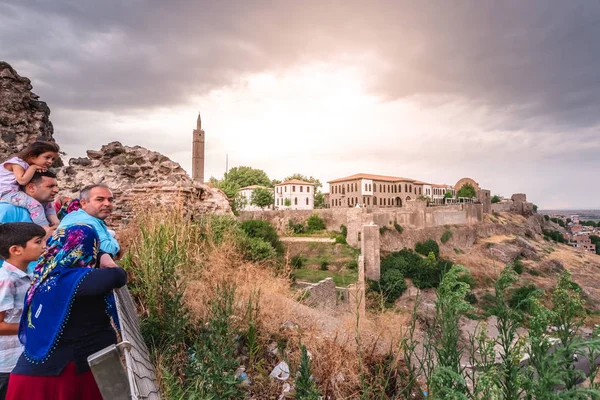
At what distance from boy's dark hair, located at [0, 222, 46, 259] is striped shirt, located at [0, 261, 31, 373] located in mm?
106

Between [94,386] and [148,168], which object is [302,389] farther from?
[148,168]

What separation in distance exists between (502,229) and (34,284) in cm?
5536

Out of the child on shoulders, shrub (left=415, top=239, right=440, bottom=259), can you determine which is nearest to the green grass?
the child on shoulders

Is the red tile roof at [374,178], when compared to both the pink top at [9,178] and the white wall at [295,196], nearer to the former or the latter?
the white wall at [295,196]

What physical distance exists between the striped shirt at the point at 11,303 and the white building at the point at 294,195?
5144cm

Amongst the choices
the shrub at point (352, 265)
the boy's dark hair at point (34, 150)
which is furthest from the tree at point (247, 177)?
the boy's dark hair at point (34, 150)

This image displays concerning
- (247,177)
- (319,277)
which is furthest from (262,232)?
(247,177)

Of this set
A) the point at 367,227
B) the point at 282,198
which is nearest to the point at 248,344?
the point at 367,227

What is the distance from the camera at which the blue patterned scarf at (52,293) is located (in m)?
1.77

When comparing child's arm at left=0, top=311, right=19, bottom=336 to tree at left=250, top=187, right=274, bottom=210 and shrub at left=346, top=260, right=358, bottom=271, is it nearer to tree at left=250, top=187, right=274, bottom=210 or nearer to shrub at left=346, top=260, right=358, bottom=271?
shrub at left=346, top=260, right=358, bottom=271

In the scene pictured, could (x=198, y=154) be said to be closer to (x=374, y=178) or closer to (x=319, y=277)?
(x=374, y=178)

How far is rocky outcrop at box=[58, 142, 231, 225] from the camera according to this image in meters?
7.22

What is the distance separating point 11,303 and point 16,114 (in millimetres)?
7674

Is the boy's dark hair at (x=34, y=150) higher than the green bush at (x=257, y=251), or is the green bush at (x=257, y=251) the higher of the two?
the boy's dark hair at (x=34, y=150)
